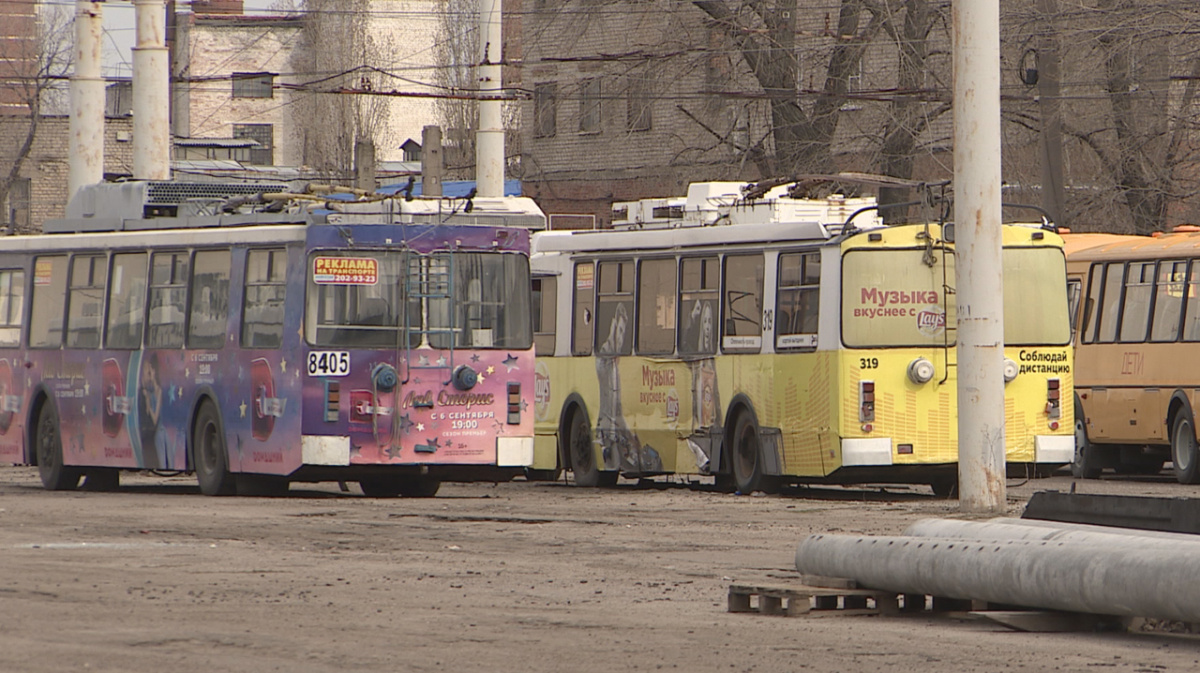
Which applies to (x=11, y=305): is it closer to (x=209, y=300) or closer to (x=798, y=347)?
(x=209, y=300)

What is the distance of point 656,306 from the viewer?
81.1 ft

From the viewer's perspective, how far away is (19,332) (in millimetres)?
24938

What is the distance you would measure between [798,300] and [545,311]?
469 centimetres

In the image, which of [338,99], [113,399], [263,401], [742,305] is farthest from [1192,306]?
[338,99]

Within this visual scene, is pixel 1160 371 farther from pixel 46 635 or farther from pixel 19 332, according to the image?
pixel 46 635

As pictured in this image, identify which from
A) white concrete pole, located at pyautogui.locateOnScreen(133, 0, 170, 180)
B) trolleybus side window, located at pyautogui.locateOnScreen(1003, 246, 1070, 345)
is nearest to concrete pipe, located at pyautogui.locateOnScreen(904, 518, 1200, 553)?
trolleybus side window, located at pyautogui.locateOnScreen(1003, 246, 1070, 345)

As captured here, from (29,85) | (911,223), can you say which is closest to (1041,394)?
(911,223)

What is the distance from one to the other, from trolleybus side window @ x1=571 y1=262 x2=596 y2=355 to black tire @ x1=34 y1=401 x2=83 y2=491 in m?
5.56

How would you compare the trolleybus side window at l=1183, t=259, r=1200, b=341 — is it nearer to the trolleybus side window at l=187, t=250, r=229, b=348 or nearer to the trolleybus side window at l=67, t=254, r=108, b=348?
the trolleybus side window at l=187, t=250, r=229, b=348

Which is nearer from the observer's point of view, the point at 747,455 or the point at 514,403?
the point at 514,403

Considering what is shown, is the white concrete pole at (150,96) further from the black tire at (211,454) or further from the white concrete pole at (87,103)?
the black tire at (211,454)

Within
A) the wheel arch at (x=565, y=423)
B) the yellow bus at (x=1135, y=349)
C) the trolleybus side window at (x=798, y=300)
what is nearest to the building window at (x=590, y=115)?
the yellow bus at (x=1135, y=349)

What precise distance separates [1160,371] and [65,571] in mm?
17432

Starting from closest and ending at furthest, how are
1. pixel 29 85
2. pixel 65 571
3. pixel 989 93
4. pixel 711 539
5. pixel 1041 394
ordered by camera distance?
pixel 65 571
pixel 711 539
pixel 989 93
pixel 1041 394
pixel 29 85
